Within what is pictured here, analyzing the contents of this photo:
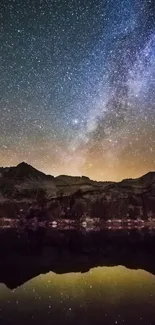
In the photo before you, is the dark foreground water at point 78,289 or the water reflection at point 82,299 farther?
the dark foreground water at point 78,289

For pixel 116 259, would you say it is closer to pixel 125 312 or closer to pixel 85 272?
pixel 85 272

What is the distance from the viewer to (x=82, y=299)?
3822 cm

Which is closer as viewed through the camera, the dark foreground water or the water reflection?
the water reflection

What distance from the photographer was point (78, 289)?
145 feet

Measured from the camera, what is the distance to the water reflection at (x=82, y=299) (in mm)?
30594

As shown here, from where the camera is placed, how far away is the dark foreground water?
102ft

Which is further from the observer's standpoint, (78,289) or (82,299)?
(78,289)

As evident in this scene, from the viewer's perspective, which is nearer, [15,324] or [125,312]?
[15,324]

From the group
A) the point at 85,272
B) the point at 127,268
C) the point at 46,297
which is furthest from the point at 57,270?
the point at 46,297

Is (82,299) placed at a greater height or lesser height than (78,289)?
lesser

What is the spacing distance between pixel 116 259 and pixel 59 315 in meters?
41.5

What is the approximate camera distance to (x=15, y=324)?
28.8 meters

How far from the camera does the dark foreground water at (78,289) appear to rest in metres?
31.2

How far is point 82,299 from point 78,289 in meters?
6.20
